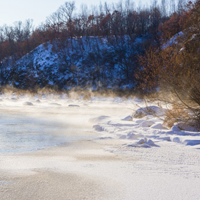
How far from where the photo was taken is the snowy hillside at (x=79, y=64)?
132 ft

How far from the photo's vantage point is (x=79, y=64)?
1732 inches

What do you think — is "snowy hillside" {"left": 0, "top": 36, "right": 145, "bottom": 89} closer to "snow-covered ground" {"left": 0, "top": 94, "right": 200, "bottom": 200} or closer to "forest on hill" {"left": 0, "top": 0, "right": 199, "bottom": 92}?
"forest on hill" {"left": 0, "top": 0, "right": 199, "bottom": 92}

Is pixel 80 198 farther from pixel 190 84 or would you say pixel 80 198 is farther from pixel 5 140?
pixel 190 84

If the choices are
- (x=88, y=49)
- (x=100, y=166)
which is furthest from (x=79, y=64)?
(x=100, y=166)

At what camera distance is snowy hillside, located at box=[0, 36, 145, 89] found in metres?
40.3

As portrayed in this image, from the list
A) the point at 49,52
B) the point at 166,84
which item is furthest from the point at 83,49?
the point at 166,84

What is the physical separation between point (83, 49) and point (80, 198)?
149 feet

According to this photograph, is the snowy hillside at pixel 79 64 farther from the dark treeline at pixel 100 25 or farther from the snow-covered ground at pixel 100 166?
the snow-covered ground at pixel 100 166

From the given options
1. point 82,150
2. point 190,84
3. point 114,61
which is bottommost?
point 82,150

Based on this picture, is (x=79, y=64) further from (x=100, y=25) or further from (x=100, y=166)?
(x=100, y=166)

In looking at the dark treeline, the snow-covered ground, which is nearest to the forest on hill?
the dark treeline

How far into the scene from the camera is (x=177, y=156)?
15.0ft

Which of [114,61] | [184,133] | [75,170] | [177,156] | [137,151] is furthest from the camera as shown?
[114,61]

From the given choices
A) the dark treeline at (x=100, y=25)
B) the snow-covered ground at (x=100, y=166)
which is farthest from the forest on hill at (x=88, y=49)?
the snow-covered ground at (x=100, y=166)
